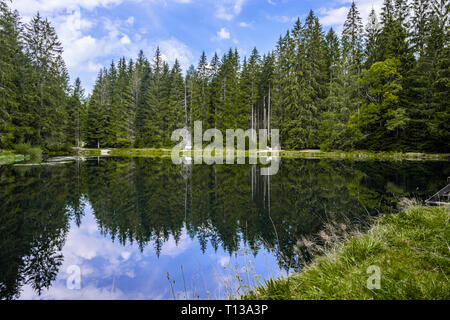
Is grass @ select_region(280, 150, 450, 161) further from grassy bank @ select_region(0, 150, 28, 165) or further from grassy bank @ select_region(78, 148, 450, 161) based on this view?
grassy bank @ select_region(0, 150, 28, 165)

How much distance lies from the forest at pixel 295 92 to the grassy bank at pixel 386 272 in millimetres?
26314

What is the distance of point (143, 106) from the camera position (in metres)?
47.3

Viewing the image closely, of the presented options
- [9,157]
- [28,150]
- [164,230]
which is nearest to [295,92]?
[164,230]

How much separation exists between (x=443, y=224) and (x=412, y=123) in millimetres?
28046

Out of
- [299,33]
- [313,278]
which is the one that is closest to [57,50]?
[299,33]

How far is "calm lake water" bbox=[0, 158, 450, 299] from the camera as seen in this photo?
448cm

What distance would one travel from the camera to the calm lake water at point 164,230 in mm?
4484

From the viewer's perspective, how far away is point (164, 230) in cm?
719

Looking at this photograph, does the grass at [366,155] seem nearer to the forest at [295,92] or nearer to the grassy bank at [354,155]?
the grassy bank at [354,155]

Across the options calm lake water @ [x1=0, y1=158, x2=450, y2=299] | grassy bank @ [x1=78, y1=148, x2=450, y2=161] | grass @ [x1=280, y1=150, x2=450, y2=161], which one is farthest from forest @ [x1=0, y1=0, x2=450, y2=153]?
calm lake water @ [x1=0, y1=158, x2=450, y2=299]

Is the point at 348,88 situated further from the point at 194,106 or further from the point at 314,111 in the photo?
the point at 194,106

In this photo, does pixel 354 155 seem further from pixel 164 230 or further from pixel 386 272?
pixel 386 272

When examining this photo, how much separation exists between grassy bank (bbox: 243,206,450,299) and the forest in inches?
1036
